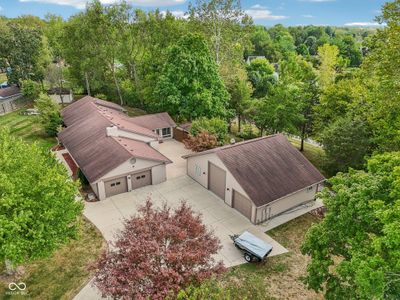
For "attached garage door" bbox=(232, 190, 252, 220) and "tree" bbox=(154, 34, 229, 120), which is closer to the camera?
"attached garage door" bbox=(232, 190, 252, 220)

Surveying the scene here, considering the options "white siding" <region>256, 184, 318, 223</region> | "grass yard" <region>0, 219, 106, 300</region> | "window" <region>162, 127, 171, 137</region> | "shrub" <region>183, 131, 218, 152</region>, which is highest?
"shrub" <region>183, 131, 218, 152</region>

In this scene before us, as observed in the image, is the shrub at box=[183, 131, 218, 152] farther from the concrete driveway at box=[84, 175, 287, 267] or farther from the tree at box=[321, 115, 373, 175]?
the tree at box=[321, 115, 373, 175]

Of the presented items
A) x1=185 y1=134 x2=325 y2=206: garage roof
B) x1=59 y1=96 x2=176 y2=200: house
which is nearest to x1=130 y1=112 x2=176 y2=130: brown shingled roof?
x1=59 y1=96 x2=176 y2=200: house

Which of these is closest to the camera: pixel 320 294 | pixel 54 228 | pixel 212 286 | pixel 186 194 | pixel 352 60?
pixel 212 286

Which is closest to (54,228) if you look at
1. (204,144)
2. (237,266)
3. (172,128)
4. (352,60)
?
(237,266)


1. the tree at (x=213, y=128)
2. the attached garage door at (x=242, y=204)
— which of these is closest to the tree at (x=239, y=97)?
the tree at (x=213, y=128)

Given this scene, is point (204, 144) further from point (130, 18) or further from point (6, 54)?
point (6, 54)

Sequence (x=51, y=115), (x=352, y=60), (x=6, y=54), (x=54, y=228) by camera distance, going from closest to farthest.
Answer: (x=54, y=228) → (x=51, y=115) → (x=6, y=54) → (x=352, y=60)
